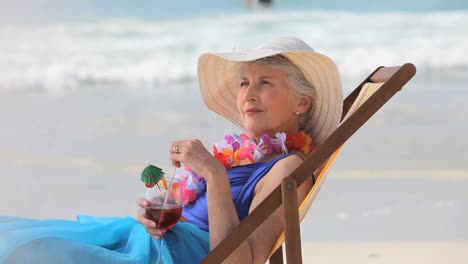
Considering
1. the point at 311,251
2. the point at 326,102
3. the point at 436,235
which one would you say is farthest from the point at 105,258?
the point at 436,235

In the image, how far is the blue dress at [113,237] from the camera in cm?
230

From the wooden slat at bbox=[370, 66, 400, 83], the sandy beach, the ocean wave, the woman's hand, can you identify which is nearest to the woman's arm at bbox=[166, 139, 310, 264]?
the woman's hand

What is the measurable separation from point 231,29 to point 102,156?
4847 mm

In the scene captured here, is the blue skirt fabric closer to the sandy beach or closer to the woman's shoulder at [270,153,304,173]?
the woman's shoulder at [270,153,304,173]

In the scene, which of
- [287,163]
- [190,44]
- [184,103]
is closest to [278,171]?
[287,163]

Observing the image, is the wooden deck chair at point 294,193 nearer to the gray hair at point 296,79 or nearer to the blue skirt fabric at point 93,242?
the blue skirt fabric at point 93,242

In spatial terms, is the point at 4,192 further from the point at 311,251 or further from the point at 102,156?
the point at 311,251

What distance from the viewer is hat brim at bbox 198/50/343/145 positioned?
274 cm

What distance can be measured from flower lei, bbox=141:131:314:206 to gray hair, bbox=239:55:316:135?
9 centimetres

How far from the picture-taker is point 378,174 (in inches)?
304

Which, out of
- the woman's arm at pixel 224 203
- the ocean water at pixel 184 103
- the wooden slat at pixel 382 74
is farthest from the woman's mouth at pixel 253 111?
the ocean water at pixel 184 103

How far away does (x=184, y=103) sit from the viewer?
1073cm

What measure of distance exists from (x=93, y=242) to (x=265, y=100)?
26.2 inches

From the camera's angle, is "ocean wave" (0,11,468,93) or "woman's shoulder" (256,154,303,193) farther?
"ocean wave" (0,11,468,93)
